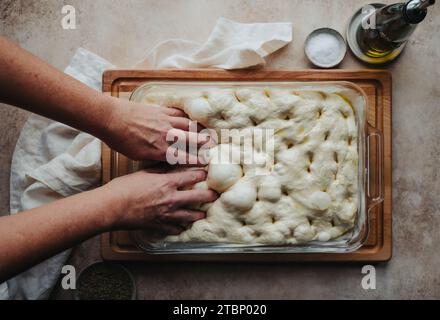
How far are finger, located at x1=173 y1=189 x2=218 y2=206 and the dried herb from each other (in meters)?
0.34

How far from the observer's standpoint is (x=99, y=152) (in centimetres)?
122

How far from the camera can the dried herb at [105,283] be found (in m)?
1.26

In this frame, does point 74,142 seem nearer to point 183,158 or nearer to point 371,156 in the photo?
point 183,158

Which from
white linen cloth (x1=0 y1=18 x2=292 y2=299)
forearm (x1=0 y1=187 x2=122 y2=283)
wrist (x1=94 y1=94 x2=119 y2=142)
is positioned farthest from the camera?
white linen cloth (x1=0 y1=18 x2=292 y2=299)

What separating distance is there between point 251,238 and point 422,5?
74cm

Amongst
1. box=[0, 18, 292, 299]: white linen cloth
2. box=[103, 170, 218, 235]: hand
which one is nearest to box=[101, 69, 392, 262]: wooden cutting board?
box=[0, 18, 292, 299]: white linen cloth

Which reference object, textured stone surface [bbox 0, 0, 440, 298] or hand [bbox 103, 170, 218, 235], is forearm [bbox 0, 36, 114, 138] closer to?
hand [bbox 103, 170, 218, 235]

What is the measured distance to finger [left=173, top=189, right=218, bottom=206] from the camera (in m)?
1.09

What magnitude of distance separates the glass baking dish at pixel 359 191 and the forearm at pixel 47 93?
0.14m

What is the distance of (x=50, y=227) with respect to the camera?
1010 millimetres

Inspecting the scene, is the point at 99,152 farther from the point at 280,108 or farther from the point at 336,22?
the point at 336,22

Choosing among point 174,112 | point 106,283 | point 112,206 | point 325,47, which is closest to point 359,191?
point 325,47

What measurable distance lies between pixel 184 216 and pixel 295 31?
2.16 ft

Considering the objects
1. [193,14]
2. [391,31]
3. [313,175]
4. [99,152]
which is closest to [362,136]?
[313,175]
